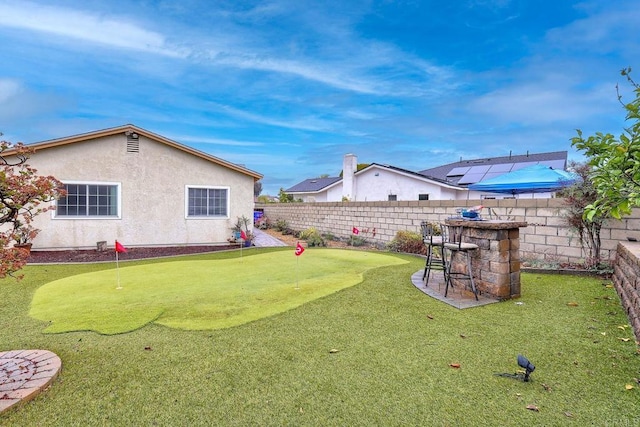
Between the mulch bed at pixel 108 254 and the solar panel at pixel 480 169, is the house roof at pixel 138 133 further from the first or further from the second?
the solar panel at pixel 480 169

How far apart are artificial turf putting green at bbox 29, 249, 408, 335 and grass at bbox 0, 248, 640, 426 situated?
1.10 feet

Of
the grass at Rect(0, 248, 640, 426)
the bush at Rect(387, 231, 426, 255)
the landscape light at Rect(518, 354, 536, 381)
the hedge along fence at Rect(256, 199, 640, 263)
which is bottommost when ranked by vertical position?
the grass at Rect(0, 248, 640, 426)

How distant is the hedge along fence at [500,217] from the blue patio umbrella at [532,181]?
2.63 feet

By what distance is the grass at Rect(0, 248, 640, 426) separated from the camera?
8.26 feet

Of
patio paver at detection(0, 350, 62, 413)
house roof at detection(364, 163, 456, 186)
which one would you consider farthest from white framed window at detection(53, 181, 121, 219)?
house roof at detection(364, 163, 456, 186)

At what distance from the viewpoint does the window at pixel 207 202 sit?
13.3m

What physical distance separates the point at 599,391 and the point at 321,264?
6.57 m

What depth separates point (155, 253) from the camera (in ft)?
38.4

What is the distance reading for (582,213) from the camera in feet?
21.4

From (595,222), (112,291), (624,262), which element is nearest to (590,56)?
(595,222)

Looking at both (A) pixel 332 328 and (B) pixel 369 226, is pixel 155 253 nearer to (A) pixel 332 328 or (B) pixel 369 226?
(B) pixel 369 226

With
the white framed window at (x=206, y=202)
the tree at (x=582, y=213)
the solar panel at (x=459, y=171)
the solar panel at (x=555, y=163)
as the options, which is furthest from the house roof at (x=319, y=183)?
the tree at (x=582, y=213)

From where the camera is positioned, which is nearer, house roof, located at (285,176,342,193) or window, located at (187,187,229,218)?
window, located at (187,187,229,218)

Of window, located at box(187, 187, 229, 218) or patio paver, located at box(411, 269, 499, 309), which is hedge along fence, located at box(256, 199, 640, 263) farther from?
window, located at box(187, 187, 229, 218)
